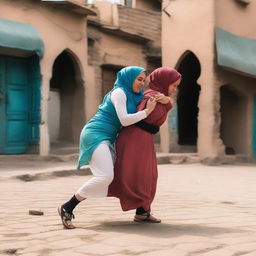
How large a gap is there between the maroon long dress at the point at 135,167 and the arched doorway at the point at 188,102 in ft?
31.1

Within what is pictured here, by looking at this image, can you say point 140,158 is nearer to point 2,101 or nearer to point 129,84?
point 129,84

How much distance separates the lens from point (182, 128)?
1509 centimetres

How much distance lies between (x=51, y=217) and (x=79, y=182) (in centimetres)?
325

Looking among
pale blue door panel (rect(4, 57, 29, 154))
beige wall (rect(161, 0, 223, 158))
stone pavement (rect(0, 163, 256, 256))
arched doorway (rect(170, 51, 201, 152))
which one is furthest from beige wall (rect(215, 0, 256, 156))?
stone pavement (rect(0, 163, 256, 256))

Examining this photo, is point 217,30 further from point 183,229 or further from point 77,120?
point 183,229

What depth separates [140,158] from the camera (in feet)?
11.6

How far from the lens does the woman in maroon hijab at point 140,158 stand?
11.4 ft

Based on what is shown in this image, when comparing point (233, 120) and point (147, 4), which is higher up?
point (147, 4)

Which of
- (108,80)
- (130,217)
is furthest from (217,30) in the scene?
(130,217)

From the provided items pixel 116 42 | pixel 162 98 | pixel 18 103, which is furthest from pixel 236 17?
pixel 162 98

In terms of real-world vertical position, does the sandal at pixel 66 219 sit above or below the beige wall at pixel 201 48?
below

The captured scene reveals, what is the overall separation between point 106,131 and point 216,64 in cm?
862

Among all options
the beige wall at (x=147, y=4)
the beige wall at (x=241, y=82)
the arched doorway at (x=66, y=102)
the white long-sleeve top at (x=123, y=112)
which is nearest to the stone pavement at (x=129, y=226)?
the white long-sleeve top at (x=123, y=112)

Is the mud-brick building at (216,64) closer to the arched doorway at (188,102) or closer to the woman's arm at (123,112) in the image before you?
the arched doorway at (188,102)
